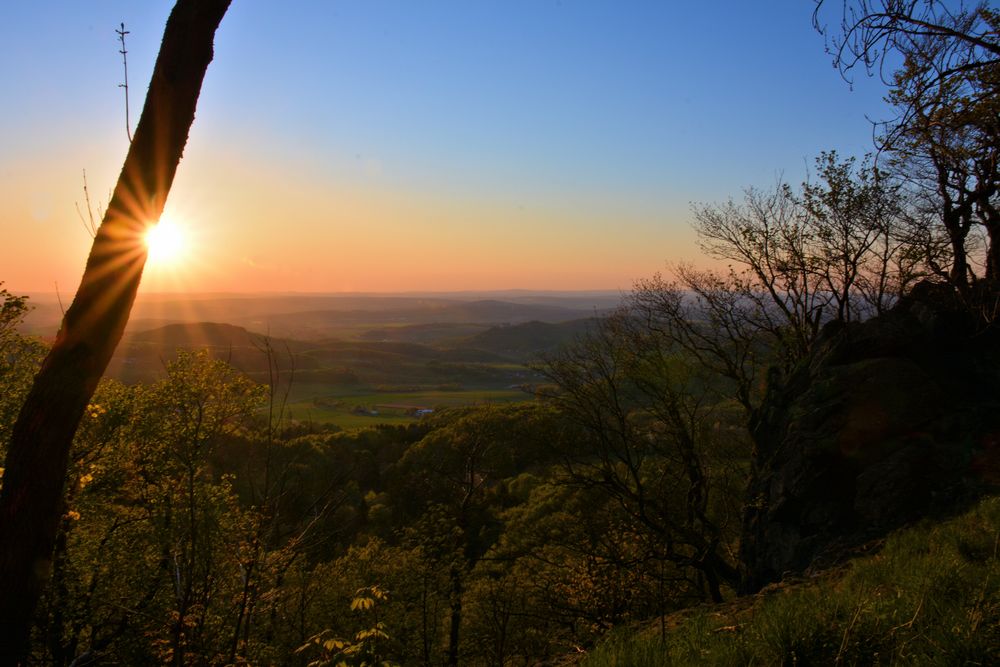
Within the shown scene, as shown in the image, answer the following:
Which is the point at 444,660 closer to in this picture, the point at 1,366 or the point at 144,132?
the point at 1,366

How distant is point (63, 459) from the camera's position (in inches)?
137

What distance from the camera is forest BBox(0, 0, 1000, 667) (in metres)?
4.51

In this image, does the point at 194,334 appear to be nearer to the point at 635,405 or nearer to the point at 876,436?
the point at 635,405

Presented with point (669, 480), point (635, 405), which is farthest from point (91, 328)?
point (669, 480)

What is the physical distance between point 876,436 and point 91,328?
44.8ft

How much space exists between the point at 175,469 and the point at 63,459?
16.3 m

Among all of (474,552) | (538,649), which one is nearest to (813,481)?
(538,649)

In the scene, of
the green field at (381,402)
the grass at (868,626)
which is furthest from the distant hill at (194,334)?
the grass at (868,626)

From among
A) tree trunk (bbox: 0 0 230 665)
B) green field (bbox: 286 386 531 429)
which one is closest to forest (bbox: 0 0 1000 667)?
tree trunk (bbox: 0 0 230 665)

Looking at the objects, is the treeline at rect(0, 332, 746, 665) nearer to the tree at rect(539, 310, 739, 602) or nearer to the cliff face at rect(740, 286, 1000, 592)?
the tree at rect(539, 310, 739, 602)

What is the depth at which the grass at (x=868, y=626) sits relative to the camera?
3.89 m

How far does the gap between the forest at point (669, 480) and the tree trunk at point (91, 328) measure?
0.09 ft

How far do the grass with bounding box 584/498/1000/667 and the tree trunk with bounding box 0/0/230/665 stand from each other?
4.48m

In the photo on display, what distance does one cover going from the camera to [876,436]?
11.2m
